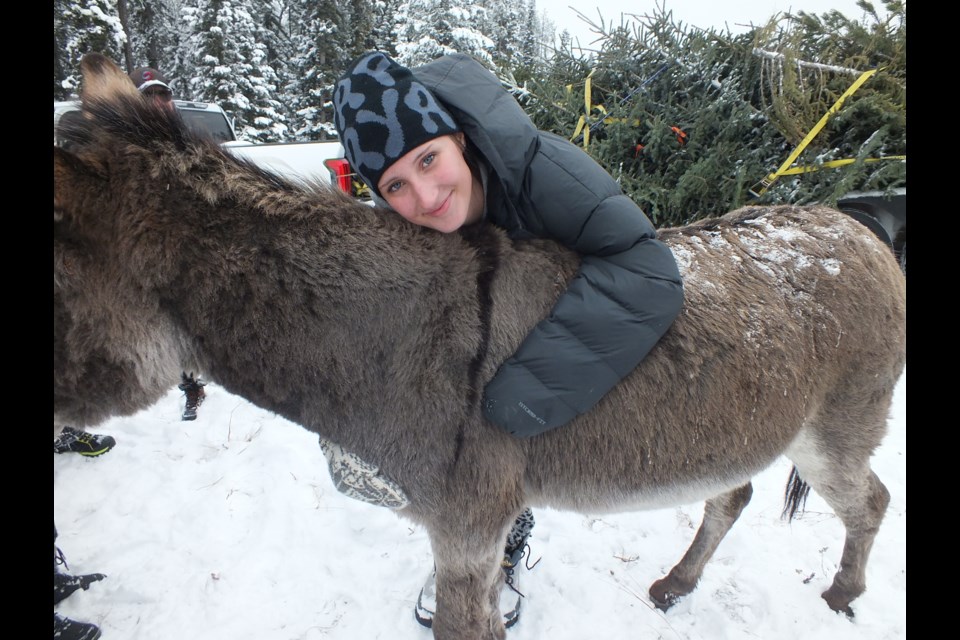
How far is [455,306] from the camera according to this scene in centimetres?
148

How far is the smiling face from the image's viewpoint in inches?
54.7

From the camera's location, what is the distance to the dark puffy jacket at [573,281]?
1.41 meters

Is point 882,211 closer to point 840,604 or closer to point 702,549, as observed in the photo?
point 840,604

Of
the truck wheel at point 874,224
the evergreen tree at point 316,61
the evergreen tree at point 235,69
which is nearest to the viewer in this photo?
the truck wheel at point 874,224

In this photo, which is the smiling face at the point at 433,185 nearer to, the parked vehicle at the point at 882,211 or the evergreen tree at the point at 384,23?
the parked vehicle at the point at 882,211

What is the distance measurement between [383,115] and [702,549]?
273cm

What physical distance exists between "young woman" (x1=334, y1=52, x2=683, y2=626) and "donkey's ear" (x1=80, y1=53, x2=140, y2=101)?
59 centimetres

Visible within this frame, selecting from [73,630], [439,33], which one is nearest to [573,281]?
[73,630]

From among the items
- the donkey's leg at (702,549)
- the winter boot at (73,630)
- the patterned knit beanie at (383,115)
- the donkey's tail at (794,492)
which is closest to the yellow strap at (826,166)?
the donkey's tail at (794,492)

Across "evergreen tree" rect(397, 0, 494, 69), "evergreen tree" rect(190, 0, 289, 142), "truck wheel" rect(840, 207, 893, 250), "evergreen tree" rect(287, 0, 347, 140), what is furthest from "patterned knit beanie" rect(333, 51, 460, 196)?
"evergreen tree" rect(190, 0, 289, 142)

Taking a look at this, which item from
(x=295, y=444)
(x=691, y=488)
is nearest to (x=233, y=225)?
(x=691, y=488)

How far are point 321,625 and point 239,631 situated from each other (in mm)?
393

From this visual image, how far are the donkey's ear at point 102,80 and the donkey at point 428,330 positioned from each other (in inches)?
0.4

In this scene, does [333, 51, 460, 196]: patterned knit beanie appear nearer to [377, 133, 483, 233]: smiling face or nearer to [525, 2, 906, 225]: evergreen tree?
[377, 133, 483, 233]: smiling face
